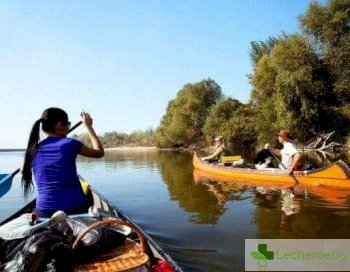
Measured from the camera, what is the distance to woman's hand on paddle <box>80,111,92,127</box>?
4.35m

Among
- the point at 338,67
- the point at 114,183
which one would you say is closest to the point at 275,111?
the point at 338,67

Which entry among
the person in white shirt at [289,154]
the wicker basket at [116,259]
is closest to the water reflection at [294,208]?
the person in white shirt at [289,154]

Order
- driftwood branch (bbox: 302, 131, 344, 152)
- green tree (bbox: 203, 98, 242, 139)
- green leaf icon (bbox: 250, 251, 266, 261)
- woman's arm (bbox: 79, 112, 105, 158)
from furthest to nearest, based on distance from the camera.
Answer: green tree (bbox: 203, 98, 242, 139)
driftwood branch (bbox: 302, 131, 344, 152)
green leaf icon (bbox: 250, 251, 266, 261)
woman's arm (bbox: 79, 112, 105, 158)

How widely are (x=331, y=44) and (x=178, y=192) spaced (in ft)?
74.5

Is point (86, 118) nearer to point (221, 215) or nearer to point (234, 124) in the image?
point (221, 215)

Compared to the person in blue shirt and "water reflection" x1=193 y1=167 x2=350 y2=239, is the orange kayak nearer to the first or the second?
"water reflection" x1=193 y1=167 x2=350 y2=239

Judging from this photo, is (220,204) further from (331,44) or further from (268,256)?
(331,44)

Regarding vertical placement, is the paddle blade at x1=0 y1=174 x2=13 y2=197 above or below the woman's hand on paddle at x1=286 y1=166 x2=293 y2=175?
above

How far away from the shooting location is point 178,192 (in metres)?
12.8

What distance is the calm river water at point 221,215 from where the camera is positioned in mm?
6293

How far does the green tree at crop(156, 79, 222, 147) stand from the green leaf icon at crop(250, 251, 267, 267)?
4678cm

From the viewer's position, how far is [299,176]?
40.1 feet

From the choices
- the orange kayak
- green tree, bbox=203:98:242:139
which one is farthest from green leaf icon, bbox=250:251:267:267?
green tree, bbox=203:98:242:139

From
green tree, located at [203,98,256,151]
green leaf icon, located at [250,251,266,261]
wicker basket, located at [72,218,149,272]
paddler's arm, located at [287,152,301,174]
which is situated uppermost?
green tree, located at [203,98,256,151]
